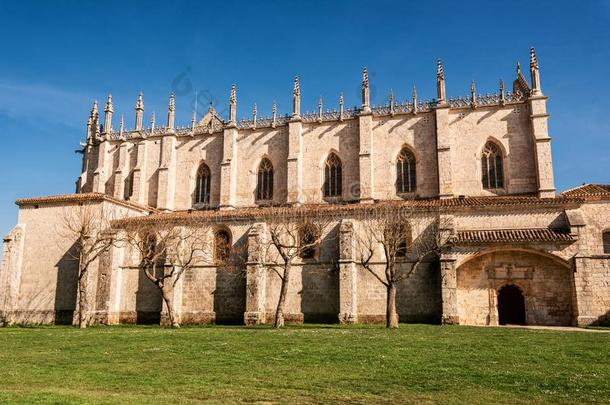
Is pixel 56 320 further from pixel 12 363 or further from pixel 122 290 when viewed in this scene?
pixel 12 363

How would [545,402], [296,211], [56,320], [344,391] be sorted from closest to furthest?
[545,402] < [344,391] < [296,211] < [56,320]

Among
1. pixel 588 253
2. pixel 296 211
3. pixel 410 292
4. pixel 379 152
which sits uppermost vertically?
pixel 379 152

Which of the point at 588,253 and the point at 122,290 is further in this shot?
the point at 122,290

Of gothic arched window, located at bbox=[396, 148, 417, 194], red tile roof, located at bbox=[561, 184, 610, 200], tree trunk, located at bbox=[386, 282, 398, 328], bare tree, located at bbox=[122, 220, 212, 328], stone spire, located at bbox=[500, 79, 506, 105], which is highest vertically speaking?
stone spire, located at bbox=[500, 79, 506, 105]

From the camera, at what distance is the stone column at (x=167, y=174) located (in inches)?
1560

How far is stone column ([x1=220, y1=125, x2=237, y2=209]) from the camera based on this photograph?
38.0m

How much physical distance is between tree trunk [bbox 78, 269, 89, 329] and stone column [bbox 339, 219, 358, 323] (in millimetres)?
13907

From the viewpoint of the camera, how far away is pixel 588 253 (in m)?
26.5

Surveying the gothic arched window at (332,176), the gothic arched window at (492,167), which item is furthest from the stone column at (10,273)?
the gothic arched window at (492,167)

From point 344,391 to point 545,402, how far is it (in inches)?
137

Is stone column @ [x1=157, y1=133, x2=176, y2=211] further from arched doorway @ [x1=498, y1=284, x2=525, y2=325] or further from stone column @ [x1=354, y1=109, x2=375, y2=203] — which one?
arched doorway @ [x1=498, y1=284, x2=525, y2=325]

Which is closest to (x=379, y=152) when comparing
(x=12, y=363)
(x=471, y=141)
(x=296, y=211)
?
(x=471, y=141)

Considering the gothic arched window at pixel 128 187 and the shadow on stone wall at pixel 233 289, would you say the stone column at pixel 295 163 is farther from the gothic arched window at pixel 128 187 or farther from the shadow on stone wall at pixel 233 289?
the gothic arched window at pixel 128 187

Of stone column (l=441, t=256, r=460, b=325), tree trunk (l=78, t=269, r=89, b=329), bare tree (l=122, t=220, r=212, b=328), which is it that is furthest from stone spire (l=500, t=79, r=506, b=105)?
tree trunk (l=78, t=269, r=89, b=329)
